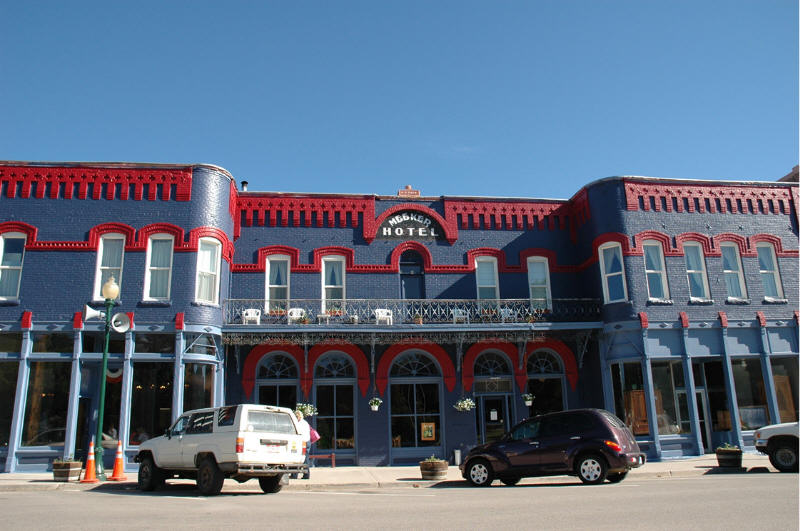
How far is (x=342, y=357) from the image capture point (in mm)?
19078

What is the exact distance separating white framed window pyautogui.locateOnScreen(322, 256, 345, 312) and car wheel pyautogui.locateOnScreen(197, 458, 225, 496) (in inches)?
324

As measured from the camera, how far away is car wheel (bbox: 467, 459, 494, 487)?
1286 cm

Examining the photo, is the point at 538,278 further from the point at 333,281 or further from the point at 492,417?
the point at 333,281

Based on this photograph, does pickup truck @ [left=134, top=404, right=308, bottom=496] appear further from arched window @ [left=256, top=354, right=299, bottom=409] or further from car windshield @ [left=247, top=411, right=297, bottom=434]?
arched window @ [left=256, top=354, right=299, bottom=409]

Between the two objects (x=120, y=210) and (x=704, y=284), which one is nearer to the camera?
(x=120, y=210)

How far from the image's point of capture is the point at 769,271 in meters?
20.5

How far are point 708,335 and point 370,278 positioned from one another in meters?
10.7

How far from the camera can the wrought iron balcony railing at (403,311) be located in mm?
18344

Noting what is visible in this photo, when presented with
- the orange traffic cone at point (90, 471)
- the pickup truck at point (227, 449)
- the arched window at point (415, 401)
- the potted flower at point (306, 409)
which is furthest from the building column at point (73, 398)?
the arched window at point (415, 401)

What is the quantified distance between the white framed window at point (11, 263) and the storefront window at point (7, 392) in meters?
1.89

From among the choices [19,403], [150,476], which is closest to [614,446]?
[150,476]

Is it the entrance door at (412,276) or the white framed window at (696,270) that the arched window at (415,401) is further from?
the white framed window at (696,270)

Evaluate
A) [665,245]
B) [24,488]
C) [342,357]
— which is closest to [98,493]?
[24,488]

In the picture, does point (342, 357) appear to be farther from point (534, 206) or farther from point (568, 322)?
point (534, 206)
